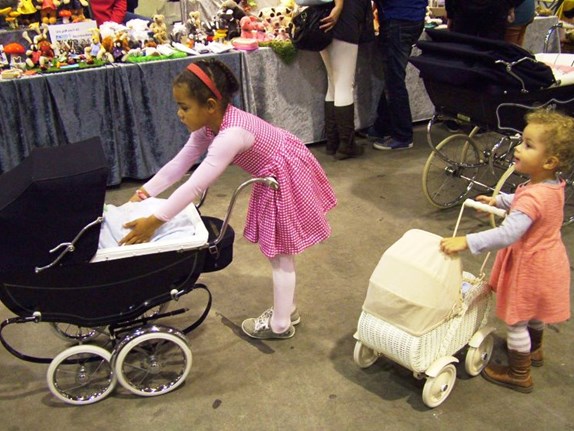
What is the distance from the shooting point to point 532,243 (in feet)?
5.89

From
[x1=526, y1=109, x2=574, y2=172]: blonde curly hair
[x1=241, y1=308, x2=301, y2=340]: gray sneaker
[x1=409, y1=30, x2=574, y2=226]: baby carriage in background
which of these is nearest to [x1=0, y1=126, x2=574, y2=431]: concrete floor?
[x1=241, y1=308, x2=301, y2=340]: gray sneaker

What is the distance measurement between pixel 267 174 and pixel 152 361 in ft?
2.41

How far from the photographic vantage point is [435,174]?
3.43 metres

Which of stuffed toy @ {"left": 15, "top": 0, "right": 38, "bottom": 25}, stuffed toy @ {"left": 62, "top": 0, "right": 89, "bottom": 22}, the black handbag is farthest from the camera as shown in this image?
stuffed toy @ {"left": 62, "top": 0, "right": 89, "bottom": 22}

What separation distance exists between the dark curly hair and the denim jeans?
2143 millimetres

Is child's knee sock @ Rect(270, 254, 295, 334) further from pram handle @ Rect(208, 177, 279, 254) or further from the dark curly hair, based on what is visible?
the dark curly hair

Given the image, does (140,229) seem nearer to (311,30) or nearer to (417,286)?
(417,286)

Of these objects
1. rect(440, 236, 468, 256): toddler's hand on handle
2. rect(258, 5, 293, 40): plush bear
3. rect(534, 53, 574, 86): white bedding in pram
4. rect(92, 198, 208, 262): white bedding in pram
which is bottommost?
rect(440, 236, 468, 256): toddler's hand on handle

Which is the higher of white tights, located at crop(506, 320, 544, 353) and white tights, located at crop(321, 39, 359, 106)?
white tights, located at crop(321, 39, 359, 106)

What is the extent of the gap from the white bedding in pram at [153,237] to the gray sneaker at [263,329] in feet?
1.79

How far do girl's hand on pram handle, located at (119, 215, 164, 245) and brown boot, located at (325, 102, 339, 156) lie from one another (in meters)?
2.32

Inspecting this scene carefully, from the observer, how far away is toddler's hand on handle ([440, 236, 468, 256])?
1738 millimetres

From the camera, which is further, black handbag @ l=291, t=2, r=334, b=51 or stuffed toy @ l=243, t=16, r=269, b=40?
stuffed toy @ l=243, t=16, r=269, b=40

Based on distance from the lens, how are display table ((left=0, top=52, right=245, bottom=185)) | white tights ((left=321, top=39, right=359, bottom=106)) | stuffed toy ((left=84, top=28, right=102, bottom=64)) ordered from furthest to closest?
white tights ((left=321, top=39, right=359, bottom=106))
stuffed toy ((left=84, top=28, right=102, bottom=64))
display table ((left=0, top=52, right=245, bottom=185))
